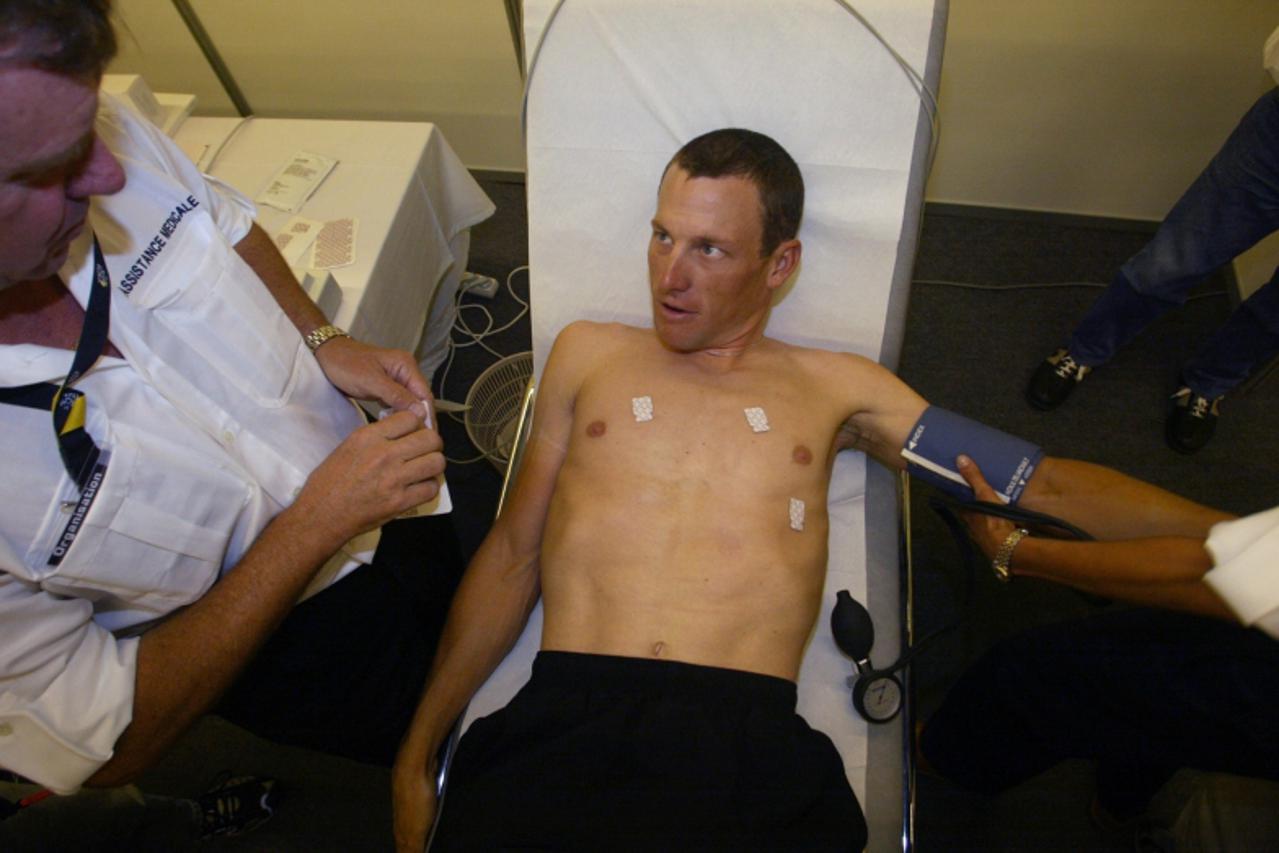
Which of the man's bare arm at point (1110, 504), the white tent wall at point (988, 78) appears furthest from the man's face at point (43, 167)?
the white tent wall at point (988, 78)

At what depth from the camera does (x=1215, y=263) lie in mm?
2184

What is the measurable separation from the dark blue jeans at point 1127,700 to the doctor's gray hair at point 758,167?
1009 mm

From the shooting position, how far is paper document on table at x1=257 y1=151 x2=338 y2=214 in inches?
86.9

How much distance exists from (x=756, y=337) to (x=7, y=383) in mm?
1406

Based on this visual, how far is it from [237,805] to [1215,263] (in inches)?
123

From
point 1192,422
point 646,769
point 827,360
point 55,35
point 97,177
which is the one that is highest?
point 55,35

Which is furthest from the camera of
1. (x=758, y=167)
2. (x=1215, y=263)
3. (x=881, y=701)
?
(x=1215, y=263)

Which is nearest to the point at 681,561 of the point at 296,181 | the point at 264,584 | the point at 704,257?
the point at 704,257

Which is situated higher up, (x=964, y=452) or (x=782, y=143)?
(x=782, y=143)

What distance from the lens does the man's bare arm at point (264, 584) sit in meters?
1.05

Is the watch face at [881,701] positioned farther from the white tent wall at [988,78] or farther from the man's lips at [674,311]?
the white tent wall at [988,78]

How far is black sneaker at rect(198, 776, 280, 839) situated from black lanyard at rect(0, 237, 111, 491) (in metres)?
1.46

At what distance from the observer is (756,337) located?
183 cm

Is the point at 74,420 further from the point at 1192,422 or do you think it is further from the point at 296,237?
the point at 1192,422
